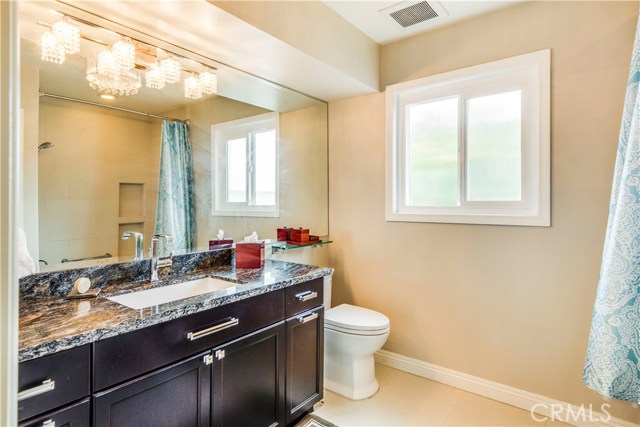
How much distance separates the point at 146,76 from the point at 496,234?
2.27m

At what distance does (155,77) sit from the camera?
70.1 inches

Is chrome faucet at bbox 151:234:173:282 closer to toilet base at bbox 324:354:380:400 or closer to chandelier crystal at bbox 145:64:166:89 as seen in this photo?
chandelier crystal at bbox 145:64:166:89

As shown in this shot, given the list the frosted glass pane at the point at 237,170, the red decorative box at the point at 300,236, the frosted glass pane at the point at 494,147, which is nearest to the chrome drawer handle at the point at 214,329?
the frosted glass pane at the point at 237,170

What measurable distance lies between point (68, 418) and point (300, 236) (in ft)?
5.63

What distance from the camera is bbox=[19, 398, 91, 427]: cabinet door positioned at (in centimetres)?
92

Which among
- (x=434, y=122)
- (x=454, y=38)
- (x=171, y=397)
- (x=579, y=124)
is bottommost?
(x=171, y=397)

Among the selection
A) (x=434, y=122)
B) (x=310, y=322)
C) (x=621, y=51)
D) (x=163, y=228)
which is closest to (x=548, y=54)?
(x=621, y=51)

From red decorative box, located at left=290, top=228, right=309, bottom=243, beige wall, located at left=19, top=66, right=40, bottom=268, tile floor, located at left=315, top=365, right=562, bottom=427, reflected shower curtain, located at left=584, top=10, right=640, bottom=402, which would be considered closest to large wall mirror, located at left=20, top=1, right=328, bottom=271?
beige wall, located at left=19, top=66, right=40, bottom=268

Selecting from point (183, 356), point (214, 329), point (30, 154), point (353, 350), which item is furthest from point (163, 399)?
point (353, 350)

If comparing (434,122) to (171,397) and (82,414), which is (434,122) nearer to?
(171,397)

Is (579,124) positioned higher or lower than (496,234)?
higher

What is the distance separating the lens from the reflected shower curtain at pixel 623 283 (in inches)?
57.6

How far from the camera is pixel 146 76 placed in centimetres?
176

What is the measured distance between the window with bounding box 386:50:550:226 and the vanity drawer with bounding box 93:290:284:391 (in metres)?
1.40
